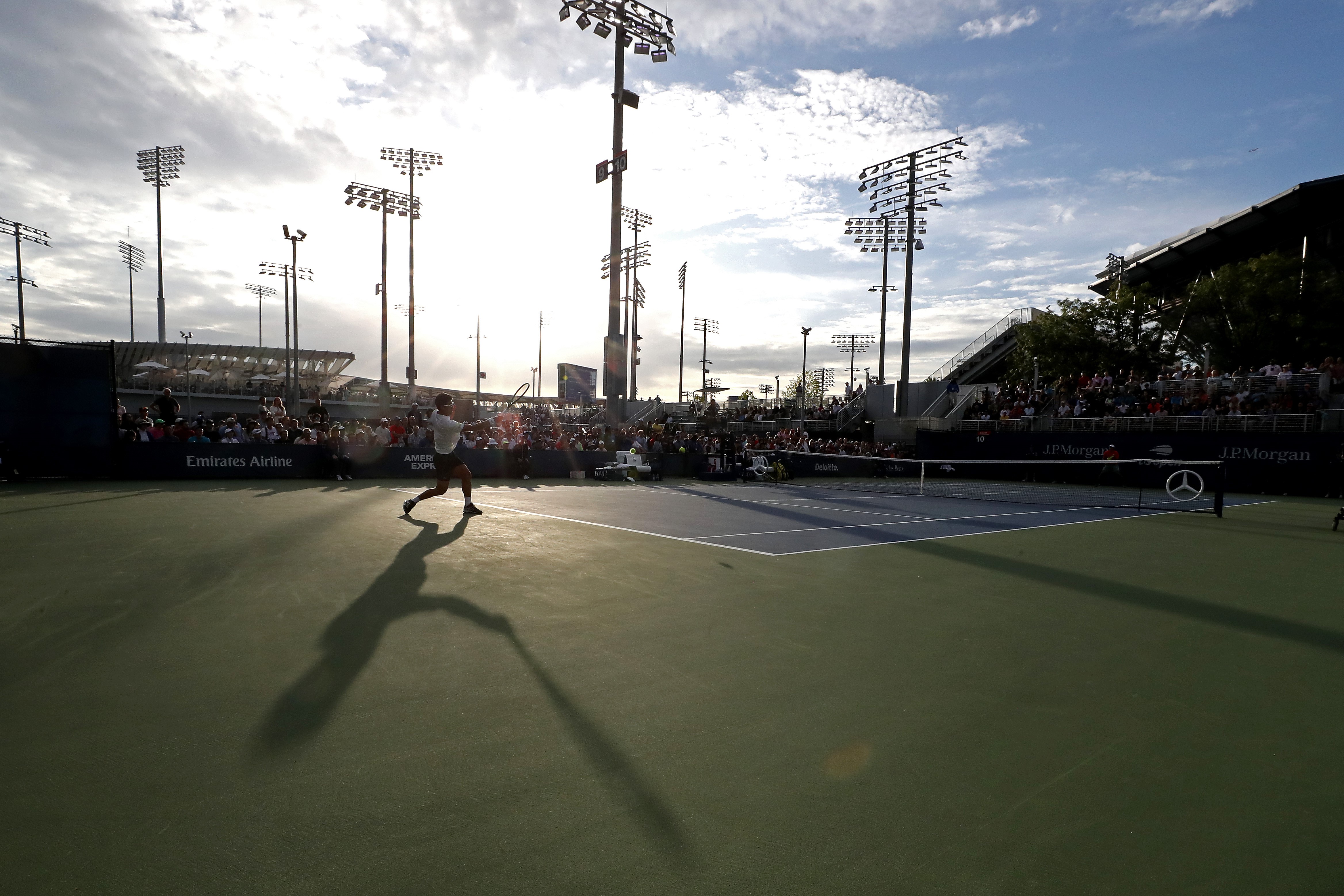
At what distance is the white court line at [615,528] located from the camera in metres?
8.76

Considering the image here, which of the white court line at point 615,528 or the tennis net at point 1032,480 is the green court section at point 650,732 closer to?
the white court line at point 615,528

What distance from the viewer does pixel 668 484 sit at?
22500 millimetres

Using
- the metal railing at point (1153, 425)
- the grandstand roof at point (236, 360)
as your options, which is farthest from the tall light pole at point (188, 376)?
the metal railing at point (1153, 425)

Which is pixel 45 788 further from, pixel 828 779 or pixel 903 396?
pixel 903 396

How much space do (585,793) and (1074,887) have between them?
1.76m

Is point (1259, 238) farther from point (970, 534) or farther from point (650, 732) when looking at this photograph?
point (650, 732)

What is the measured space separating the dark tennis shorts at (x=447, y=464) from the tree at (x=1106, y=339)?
36.6 meters

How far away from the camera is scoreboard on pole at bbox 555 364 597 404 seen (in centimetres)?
6606

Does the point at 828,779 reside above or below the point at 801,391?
below

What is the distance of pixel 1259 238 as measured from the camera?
41.2m

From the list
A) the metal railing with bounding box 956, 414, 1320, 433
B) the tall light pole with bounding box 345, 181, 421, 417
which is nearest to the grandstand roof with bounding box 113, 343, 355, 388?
the tall light pole with bounding box 345, 181, 421, 417

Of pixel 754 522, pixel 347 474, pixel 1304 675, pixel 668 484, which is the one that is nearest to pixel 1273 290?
pixel 668 484

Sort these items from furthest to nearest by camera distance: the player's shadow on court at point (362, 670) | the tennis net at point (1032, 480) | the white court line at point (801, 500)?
the tennis net at point (1032, 480)
the white court line at point (801, 500)
the player's shadow on court at point (362, 670)

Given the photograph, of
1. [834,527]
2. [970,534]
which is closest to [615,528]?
[834,527]
